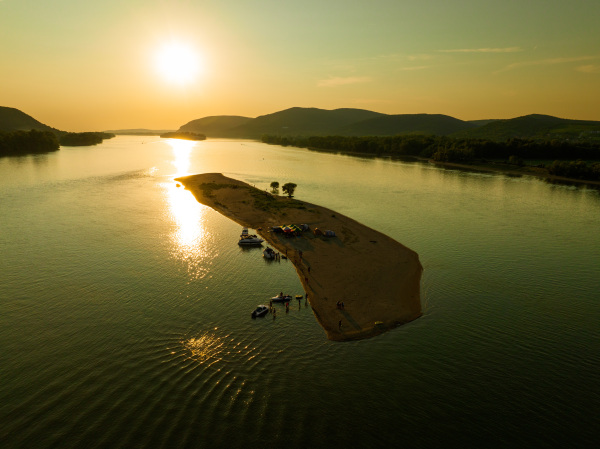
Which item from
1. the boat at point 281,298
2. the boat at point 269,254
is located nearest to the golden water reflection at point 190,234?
the boat at point 269,254

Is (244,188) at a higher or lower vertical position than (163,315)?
higher

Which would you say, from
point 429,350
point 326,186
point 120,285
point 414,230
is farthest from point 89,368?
point 326,186

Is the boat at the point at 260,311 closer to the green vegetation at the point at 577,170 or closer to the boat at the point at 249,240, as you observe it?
the boat at the point at 249,240

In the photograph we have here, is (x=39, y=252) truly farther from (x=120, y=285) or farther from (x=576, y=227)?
(x=576, y=227)

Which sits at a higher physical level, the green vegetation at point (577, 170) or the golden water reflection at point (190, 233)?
the green vegetation at point (577, 170)

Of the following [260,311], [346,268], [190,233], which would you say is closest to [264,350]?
[260,311]

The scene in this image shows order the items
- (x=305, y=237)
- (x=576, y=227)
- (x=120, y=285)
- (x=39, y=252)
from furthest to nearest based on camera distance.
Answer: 1. (x=576, y=227)
2. (x=305, y=237)
3. (x=39, y=252)
4. (x=120, y=285)
